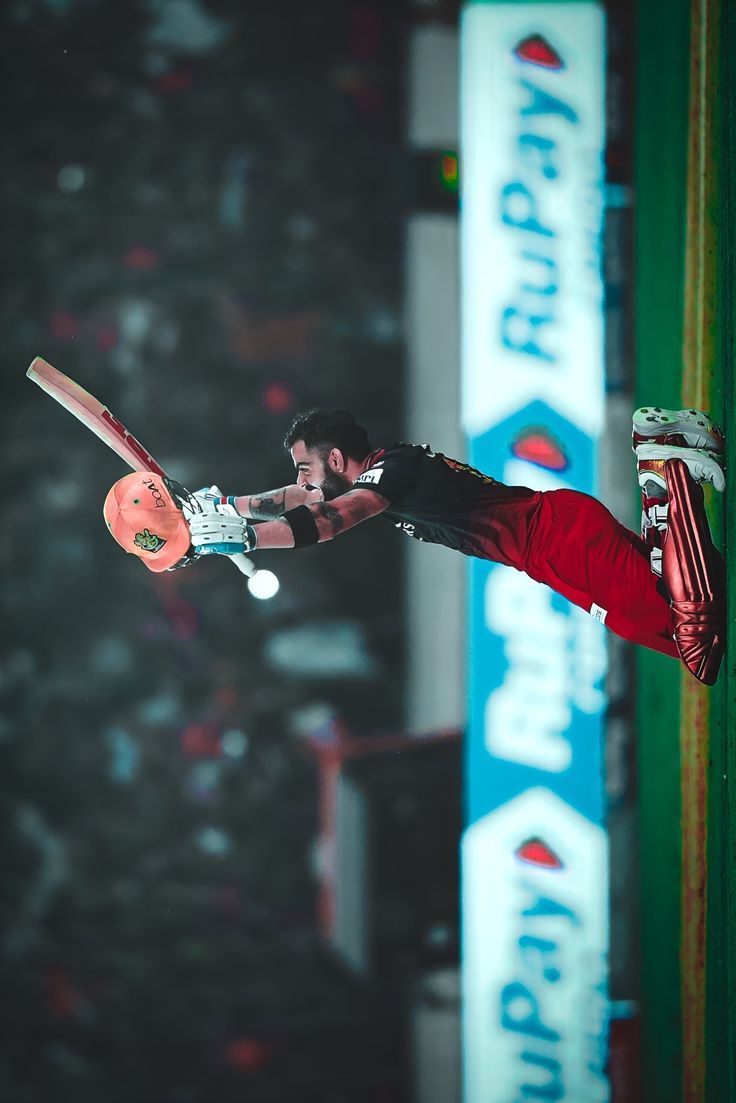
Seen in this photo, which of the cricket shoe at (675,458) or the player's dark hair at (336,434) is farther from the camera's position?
the player's dark hair at (336,434)

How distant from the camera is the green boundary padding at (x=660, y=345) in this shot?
8.07ft

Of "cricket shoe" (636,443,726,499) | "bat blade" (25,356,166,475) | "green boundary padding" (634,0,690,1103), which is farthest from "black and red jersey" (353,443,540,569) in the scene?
"bat blade" (25,356,166,475)

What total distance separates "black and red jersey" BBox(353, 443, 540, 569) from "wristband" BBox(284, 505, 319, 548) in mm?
169

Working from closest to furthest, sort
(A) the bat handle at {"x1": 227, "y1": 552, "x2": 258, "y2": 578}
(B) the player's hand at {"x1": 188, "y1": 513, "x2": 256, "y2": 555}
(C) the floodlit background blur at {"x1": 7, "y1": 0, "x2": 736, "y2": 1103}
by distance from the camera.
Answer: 1. (B) the player's hand at {"x1": 188, "y1": 513, "x2": 256, "y2": 555}
2. (A) the bat handle at {"x1": 227, "y1": 552, "x2": 258, "y2": 578}
3. (C) the floodlit background blur at {"x1": 7, "y1": 0, "x2": 736, "y2": 1103}

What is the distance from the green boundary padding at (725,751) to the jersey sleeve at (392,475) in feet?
2.45

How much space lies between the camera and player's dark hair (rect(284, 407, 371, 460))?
244cm

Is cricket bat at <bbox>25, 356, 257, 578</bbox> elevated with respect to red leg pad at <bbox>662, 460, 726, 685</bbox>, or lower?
elevated

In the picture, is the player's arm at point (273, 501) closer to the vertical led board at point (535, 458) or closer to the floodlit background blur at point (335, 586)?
the floodlit background blur at point (335, 586)

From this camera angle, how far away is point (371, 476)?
2.37 m

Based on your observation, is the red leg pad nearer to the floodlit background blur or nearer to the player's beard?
the floodlit background blur

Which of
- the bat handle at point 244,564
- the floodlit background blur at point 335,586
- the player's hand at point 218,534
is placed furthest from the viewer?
the floodlit background blur at point 335,586

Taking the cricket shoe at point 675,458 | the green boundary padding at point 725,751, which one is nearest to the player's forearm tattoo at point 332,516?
the cricket shoe at point 675,458

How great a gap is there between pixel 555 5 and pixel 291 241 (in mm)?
863

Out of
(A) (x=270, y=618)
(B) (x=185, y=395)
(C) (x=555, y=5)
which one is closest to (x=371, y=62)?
(C) (x=555, y=5)
